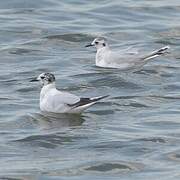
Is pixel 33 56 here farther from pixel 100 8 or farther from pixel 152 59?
pixel 100 8

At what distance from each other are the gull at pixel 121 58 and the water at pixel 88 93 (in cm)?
21

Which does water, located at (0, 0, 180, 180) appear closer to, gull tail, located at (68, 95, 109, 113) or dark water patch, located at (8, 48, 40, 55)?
dark water patch, located at (8, 48, 40, 55)

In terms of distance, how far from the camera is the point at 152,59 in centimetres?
1945

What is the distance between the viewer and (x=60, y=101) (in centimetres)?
1569

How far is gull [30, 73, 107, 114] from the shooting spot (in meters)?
15.4

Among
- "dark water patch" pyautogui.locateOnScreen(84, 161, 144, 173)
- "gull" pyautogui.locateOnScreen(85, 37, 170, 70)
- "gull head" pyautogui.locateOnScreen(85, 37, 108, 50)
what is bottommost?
"dark water patch" pyautogui.locateOnScreen(84, 161, 144, 173)

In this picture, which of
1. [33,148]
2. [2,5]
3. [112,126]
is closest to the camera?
[33,148]

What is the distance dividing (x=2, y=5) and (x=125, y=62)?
6.08 m

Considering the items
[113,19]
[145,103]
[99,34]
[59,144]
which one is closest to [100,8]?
[113,19]

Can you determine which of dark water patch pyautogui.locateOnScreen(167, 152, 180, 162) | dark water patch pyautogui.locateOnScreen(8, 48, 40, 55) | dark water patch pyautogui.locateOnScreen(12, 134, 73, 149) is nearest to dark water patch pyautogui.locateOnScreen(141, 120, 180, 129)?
dark water patch pyautogui.locateOnScreen(12, 134, 73, 149)

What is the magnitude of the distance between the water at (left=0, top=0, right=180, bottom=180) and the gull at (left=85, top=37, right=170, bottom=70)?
21cm

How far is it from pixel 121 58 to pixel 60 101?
3.56 meters

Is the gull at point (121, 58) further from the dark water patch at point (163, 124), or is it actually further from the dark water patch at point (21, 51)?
the dark water patch at point (163, 124)

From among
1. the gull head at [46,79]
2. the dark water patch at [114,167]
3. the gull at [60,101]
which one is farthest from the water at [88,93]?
the gull head at [46,79]
